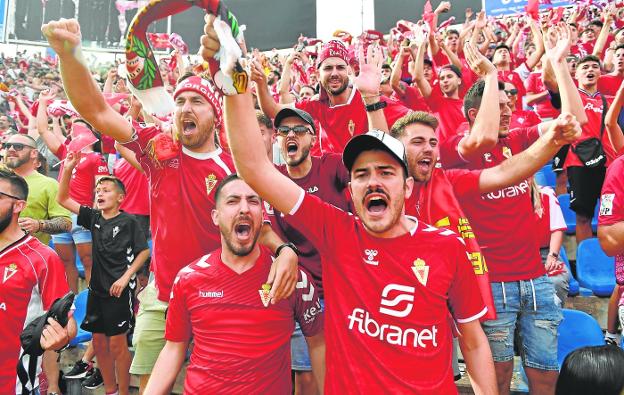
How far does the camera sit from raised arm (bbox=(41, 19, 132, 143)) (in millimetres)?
2361

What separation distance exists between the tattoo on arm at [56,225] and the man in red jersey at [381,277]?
12.7 ft

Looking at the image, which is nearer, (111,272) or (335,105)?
(335,105)

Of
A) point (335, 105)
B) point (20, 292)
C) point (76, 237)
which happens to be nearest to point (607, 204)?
point (335, 105)

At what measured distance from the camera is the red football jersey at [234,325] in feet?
8.70

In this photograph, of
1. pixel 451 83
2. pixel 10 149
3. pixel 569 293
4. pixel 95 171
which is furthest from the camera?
pixel 95 171

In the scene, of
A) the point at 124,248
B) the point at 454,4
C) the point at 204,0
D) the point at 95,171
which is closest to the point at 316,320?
the point at 204,0

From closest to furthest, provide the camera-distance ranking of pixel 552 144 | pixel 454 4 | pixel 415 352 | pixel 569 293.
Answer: pixel 415 352
pixel 552 144
pixel 569 293
pixel 454 4

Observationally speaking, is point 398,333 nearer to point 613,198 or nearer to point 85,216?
point 613,198

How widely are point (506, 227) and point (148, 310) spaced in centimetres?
233

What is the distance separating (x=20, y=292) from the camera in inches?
137

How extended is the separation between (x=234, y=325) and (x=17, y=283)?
172 centimetres

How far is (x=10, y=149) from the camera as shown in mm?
5754

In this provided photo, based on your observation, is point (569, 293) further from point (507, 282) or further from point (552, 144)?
point (552, 144)

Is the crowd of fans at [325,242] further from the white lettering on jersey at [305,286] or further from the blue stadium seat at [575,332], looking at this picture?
the blue stadium seat at [575,332]
